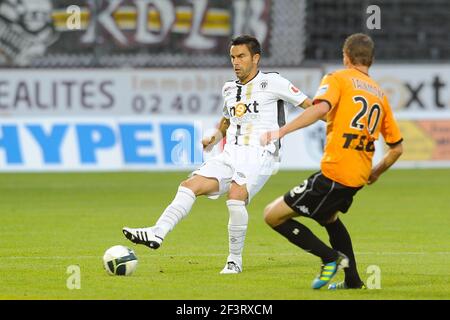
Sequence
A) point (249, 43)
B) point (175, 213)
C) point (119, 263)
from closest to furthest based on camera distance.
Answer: point (119, 263), point (175, 213), point (249, 43)

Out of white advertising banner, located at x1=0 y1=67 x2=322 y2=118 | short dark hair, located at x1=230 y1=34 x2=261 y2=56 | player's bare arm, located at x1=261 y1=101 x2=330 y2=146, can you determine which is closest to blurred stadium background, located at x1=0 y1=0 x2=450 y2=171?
white advertising banner, located at x1=0 y1=67 x2=322 y2=118

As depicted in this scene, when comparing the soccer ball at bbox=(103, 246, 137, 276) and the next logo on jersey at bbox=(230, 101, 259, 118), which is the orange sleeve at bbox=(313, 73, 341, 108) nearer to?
the next logo on jersey at bbox=(230, 101, 259, 118)

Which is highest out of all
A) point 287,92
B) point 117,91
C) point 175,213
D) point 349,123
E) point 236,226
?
point 349,123

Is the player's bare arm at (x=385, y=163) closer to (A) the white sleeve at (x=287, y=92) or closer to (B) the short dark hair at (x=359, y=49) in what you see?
(B) the short dark hair at (x=359, y=49)

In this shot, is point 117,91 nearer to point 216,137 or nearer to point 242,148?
point 216,137

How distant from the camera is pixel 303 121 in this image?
26.7 feet

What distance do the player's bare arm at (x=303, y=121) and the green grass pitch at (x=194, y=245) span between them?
1.13 meters

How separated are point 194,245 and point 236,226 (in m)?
2.25

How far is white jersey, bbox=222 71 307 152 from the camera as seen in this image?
10.0m

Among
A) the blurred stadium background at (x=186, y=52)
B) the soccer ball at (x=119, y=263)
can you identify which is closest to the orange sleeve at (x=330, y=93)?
the soccer ball at (x=119, y=263)

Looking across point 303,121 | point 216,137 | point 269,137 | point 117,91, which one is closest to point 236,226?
point 216,137

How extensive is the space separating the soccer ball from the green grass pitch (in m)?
0.08

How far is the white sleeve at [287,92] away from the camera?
9.99 m
